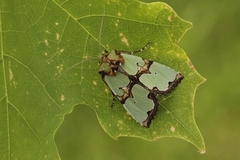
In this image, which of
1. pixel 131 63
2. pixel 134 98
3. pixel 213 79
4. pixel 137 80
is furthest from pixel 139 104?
pixel 213 79

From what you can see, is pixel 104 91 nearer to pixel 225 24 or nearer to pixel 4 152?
pixel 4 152

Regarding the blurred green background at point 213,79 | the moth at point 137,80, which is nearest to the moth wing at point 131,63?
the moth at point 137,80

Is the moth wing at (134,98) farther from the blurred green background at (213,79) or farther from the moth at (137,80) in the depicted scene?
the blurred green background at (213,79)

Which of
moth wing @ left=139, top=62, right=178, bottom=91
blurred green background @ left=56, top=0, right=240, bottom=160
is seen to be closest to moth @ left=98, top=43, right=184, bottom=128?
moth wing @ left=139, top=62, right=178, bottom=91

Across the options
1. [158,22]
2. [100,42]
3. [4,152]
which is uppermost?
[158,22]

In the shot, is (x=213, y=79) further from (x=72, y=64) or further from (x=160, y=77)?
(x=72, y=64)

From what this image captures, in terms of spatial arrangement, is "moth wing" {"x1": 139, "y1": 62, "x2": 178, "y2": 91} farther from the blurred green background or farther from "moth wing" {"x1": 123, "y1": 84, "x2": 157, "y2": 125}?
the blurred green background

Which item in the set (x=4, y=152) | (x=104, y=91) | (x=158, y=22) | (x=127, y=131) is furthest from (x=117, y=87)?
(x=4, y=152)
